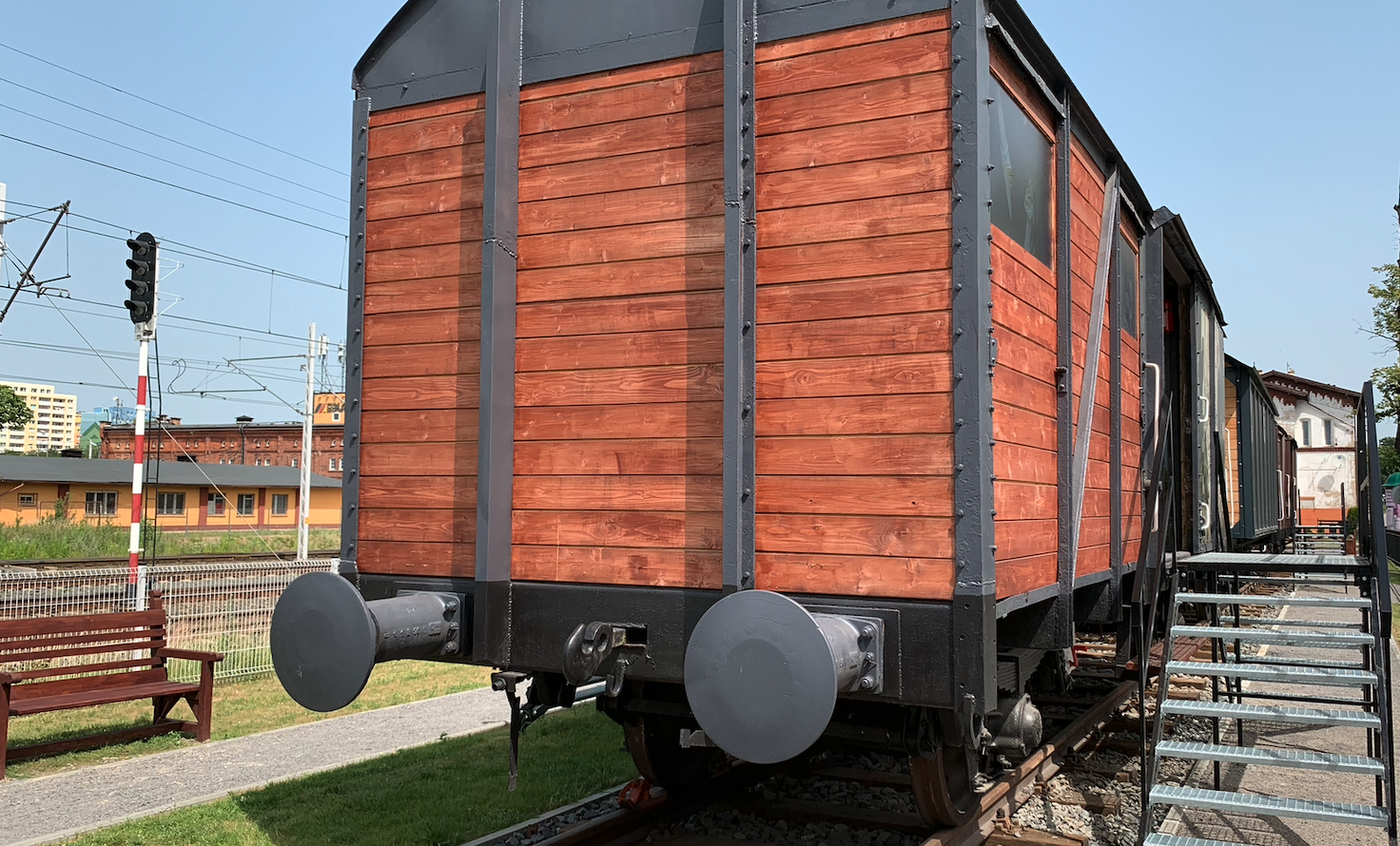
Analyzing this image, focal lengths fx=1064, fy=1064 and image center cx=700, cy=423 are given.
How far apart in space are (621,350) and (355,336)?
54.8 inches

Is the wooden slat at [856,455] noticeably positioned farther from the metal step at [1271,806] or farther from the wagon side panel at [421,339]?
the metal step at [1271,806]

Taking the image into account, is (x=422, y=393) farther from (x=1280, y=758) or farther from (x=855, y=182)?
(x=1280, y=758)

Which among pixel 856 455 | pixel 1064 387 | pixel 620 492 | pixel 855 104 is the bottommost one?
pixel 620 492

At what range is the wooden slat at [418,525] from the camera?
4.43 metres

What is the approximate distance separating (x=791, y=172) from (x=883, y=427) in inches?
39.7

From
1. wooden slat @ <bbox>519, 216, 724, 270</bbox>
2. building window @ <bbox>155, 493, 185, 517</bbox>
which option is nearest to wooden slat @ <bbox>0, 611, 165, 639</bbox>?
wooden slat @ <bbox>519, 216, 724, 270</bbox>

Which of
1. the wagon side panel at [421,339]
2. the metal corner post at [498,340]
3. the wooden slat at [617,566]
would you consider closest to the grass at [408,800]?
the wagon side panel at [421,339]

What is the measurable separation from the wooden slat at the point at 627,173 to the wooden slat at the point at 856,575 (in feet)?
4.80

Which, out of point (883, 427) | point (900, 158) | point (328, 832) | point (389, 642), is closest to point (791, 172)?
point (900, 158)

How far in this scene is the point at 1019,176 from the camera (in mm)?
4402

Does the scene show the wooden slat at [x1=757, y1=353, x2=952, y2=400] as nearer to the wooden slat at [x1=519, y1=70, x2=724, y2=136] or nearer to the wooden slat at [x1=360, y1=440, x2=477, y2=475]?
the wooden slat at [x1=519, y1=70, x2=724, y2=136]

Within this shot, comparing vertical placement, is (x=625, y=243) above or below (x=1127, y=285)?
below

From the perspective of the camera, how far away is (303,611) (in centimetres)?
388

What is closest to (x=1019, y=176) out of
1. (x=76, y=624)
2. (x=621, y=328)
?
(x=621, y=328)
